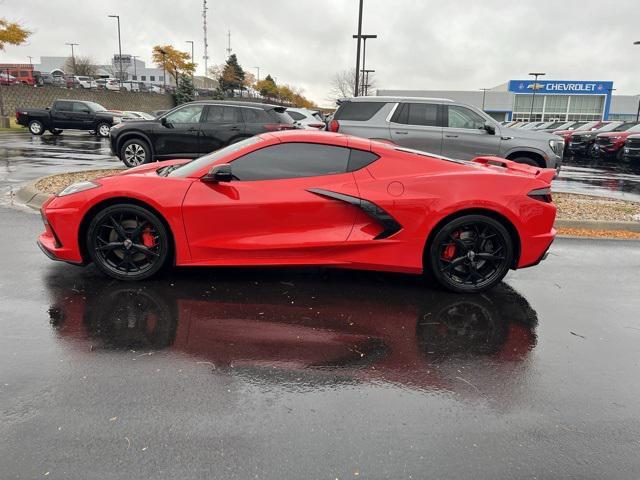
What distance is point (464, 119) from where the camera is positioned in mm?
10438

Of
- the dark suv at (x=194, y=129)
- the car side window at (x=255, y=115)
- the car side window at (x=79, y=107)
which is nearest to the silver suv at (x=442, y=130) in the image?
the car side window at (x=255, y=115)

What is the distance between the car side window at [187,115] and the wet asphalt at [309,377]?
712 centimetres

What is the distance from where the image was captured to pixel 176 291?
4.61 metres

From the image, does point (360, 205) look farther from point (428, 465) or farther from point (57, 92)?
point (57, 92)

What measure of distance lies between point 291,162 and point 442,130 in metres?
6.43

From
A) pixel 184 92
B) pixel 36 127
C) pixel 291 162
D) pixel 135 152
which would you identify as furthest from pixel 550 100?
pixel 291 162

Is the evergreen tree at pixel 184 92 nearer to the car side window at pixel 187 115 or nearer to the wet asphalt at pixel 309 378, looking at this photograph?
the car side window at pixel 187 115

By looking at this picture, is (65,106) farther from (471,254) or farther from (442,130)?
(471,254)

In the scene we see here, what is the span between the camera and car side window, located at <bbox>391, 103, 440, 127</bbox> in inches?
412

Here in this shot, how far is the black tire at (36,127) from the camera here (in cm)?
2458

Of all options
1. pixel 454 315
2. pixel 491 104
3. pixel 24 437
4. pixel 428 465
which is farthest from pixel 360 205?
pixel 491 104

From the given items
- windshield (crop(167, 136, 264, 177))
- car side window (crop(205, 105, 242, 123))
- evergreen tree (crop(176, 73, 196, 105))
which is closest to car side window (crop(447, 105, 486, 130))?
car side window (crop(205, 105, 242, 123))

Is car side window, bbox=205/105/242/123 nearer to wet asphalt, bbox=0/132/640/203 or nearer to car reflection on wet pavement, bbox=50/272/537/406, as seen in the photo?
wet asphalt, bbox=0/132/640/203

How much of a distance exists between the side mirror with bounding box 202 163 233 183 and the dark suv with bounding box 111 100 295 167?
7192 mm
